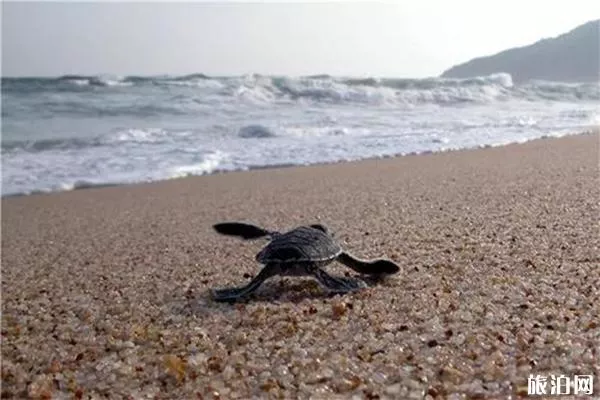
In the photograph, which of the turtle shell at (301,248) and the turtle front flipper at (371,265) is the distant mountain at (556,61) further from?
the turtle shell at (301,248)

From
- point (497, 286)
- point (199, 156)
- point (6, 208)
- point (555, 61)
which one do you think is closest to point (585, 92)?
point (555, 61)

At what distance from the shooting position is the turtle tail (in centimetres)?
331

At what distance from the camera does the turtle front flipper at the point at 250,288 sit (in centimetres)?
266

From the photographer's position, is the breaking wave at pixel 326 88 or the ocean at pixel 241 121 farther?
the breaking wave at pixel 326 88

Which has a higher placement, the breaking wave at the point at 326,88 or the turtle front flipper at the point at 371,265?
the breaking wave at the point at 326,88

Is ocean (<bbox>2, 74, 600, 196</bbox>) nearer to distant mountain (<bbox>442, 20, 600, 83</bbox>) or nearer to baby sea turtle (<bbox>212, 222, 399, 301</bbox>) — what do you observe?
distant mountain (<bbox>442, 20, 600, 83</bbox>)

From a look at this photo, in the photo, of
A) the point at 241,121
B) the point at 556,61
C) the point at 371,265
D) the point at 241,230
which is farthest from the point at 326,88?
the point at 371,265

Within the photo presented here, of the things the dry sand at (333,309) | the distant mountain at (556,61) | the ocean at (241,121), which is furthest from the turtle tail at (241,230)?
A: the distant mountain at (556,61)

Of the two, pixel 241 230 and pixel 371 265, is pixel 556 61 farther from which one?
pixel 371 265

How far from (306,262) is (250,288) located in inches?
10.4

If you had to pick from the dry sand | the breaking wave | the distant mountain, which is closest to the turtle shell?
the dry sand

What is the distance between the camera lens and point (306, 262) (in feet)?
8.55

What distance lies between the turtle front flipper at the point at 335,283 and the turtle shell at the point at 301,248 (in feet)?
0.24

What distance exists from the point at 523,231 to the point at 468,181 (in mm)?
2728
